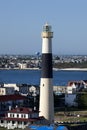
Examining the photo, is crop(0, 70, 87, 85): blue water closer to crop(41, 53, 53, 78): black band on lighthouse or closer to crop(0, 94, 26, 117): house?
crop(0, 94, 26, 117): house

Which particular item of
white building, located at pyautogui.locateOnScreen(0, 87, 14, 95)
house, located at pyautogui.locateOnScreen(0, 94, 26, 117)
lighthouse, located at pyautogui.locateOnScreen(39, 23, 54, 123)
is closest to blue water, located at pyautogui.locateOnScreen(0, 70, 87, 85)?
white building, located at pyautogui.locateOnScreen(0, 87, 14, 95)

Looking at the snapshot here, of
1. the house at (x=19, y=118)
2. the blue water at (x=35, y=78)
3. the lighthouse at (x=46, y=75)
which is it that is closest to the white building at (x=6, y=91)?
the house at (x=19, y=118)

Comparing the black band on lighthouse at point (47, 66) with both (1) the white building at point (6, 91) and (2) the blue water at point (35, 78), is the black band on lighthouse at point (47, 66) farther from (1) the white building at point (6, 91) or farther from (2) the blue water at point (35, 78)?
(2) the blue water at point (35, 78)

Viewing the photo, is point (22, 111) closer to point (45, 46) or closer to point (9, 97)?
point (45, 46)

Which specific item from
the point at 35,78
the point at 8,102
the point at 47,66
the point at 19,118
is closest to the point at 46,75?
the point at 47,66

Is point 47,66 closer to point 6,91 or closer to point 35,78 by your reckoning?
point 6,91

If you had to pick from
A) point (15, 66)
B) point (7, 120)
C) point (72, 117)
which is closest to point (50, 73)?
point (7, 120)
